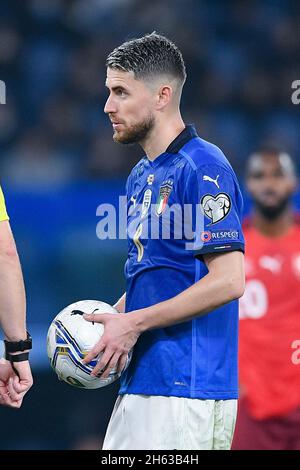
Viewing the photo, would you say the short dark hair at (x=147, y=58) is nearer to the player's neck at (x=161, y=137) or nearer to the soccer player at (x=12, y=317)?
the player's neck at (x=161, y=137)

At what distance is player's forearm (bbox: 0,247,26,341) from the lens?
343 centimetres

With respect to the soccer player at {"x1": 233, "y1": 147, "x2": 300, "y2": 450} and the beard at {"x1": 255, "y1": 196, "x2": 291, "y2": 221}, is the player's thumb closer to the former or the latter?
the soccer player at {"x1": 233, "y1": 147, "x2": 300, "y2": 450}

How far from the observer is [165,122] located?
357 centimetres

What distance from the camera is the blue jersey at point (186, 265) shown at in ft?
10.8

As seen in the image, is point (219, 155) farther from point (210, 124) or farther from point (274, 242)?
point (210, 124)

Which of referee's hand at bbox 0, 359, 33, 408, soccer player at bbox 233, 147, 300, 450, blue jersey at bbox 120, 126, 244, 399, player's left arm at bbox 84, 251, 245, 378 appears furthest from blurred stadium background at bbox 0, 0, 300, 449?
player's left arm at bbox 84, 251, 245, 378

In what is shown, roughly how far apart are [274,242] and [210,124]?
2360 millimetres

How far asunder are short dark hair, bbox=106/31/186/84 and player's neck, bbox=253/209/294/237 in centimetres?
259

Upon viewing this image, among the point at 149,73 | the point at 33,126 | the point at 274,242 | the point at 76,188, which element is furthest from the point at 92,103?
the point at 149,73

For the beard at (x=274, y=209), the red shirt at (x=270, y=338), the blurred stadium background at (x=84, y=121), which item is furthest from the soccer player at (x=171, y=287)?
the blurred stadium background at (x=84, y=121)

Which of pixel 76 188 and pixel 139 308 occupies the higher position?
pixel 76 188

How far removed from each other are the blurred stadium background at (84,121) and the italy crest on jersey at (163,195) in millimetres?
3158
